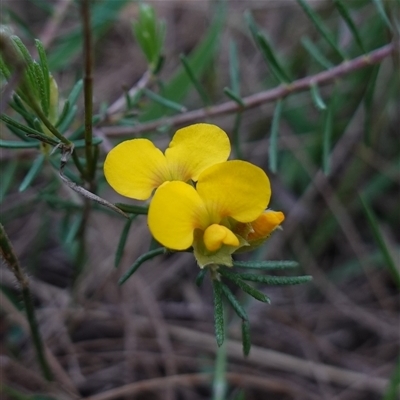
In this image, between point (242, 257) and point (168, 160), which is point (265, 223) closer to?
point (168, 160)

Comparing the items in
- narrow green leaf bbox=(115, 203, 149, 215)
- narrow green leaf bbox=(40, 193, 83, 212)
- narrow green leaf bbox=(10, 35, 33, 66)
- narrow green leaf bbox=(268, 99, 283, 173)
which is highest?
narrow green leaf bbox=(10, 35, 33, 66)

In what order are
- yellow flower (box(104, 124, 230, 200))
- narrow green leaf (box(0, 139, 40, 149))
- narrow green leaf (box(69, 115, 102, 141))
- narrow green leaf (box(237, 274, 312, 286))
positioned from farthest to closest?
narrow green leaf (box(69, 115, 102, 141)) < narrow green leaf (box(0, 139, 40, 149)) < narrow green leaf (box(237, 274, 312, 286)) < yellow flower (box(104, 124, 230, 200))

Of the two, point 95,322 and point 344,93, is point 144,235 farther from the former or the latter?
point 344,93

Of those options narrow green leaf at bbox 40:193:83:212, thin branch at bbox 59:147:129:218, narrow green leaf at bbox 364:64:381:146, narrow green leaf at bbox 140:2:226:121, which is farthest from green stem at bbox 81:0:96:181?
narrow green leaf at bbox 364:64:381:146

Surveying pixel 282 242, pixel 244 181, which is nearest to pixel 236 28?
pixel 282 242

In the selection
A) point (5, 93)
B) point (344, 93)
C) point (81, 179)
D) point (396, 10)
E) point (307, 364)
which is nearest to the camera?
point (5, 93)

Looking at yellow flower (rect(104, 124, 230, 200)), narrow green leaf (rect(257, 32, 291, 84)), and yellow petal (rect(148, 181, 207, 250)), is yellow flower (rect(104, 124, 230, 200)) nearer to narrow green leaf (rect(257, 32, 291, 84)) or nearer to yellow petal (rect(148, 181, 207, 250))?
yellow petal (rect(148, 181, 207, 250))

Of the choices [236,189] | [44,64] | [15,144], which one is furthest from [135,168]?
[15,144]
